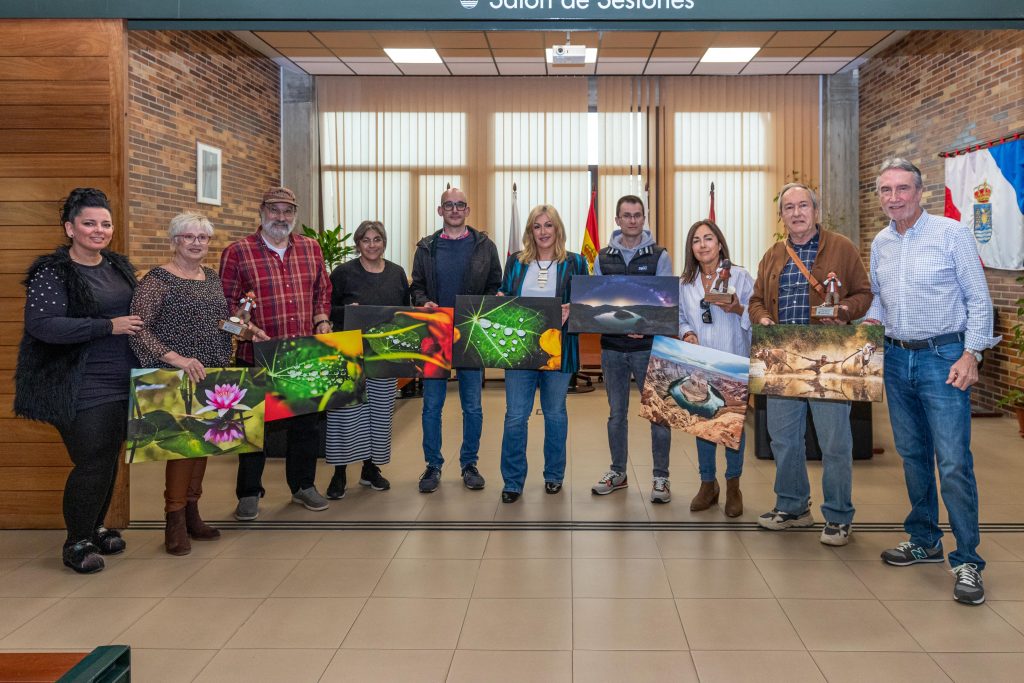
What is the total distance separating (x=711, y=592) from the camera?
3.06m

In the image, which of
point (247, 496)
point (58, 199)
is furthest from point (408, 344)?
point (58, 199)

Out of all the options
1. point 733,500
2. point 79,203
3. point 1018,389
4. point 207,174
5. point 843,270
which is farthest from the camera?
point 207,174

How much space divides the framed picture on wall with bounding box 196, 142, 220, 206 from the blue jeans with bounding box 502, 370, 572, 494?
468 cm

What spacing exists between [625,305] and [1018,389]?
4504 millimetres

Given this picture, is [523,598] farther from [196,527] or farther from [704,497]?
[196,527]

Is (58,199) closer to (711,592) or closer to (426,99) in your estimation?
(711,592)

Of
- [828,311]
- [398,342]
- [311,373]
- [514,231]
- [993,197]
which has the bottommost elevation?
[311,373]

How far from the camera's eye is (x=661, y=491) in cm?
427

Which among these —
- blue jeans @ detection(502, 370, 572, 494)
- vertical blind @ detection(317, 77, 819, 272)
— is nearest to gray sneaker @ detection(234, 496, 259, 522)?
Result: blue jeans @ detection(502, 370, 572, 494)

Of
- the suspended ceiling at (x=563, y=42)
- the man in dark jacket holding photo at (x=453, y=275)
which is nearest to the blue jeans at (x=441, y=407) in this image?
the man in dark jacket holding photo at (x=453, y=275)

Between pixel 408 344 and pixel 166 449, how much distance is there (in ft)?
Result: 4.11

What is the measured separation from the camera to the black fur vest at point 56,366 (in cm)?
319

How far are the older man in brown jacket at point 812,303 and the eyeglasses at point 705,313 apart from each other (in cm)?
20

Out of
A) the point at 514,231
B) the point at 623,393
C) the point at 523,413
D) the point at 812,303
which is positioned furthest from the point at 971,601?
the point at 514,231
